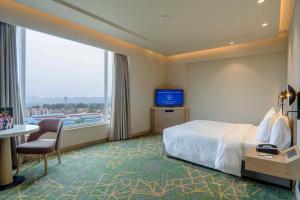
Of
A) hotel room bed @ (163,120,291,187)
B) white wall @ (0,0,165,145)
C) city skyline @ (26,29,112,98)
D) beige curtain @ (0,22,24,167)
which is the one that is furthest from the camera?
city skyline @ (26,29,112,98)

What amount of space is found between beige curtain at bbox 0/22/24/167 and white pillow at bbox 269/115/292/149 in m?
4.20

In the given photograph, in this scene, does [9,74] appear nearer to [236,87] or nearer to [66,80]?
[66,80]

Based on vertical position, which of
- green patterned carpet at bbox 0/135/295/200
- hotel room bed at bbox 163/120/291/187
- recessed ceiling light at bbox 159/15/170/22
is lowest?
green patterned carpet at bbox 0/135/295/200

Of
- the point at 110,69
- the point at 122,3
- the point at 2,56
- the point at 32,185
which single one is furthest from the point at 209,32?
the point at 32,185

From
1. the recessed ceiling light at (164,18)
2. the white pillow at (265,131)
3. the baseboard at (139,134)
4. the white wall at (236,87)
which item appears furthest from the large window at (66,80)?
the white pillow at (265,131)

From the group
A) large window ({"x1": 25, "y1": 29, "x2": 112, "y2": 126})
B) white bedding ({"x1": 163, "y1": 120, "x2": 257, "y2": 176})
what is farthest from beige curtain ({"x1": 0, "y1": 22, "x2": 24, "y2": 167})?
white bedding ({"x1": 163, "y1": 120, "x2": 257, "y2": 176})

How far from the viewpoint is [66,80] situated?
4.37 metres

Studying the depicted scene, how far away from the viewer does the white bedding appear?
2852 mm

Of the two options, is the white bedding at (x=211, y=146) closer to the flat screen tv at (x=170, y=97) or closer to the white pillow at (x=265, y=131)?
the white pillow at (x=265, y=131)

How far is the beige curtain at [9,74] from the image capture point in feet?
10.2

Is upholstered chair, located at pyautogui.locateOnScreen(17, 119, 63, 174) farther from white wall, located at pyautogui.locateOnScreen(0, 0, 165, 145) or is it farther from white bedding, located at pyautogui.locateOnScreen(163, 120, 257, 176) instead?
white bedding, located at pyautogui.locateOnScreen(163, 120, 257, 176)

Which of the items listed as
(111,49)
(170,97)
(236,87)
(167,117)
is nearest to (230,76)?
(236,87)

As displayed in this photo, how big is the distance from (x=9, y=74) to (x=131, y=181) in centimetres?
275

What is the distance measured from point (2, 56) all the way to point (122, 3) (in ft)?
7.22
